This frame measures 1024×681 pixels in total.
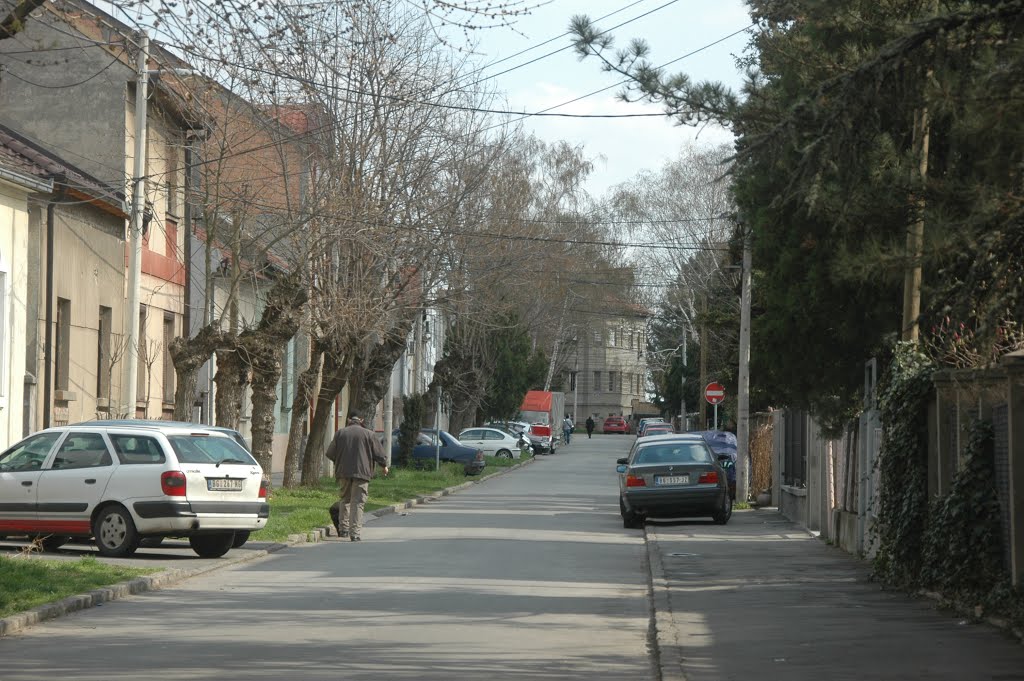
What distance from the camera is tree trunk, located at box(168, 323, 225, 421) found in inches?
1011

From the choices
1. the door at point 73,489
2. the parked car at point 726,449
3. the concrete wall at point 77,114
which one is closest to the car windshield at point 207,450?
the door at point 73,489

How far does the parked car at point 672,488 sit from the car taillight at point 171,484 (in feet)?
33.7

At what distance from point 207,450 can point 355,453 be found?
414 cm

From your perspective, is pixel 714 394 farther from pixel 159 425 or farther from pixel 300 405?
pixel 159 425

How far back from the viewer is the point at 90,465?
58.4ft

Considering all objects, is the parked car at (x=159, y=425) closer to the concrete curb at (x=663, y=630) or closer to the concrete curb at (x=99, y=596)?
the concrete curb at (x=99, y=596)

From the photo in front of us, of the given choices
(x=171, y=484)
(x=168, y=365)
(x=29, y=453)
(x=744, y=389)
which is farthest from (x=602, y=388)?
(x=171, y=484)

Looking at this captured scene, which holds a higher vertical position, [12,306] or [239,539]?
[12,306]

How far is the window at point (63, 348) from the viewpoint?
87.4ft

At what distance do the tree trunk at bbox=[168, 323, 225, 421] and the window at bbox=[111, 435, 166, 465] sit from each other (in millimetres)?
7728

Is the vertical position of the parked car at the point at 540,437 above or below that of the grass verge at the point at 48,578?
above

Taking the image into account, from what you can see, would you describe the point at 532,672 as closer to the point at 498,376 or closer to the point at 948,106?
the point at 948,106

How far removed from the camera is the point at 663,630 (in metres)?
11.8

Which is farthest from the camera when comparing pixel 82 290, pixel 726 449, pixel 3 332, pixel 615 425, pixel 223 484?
pixel 615 425
